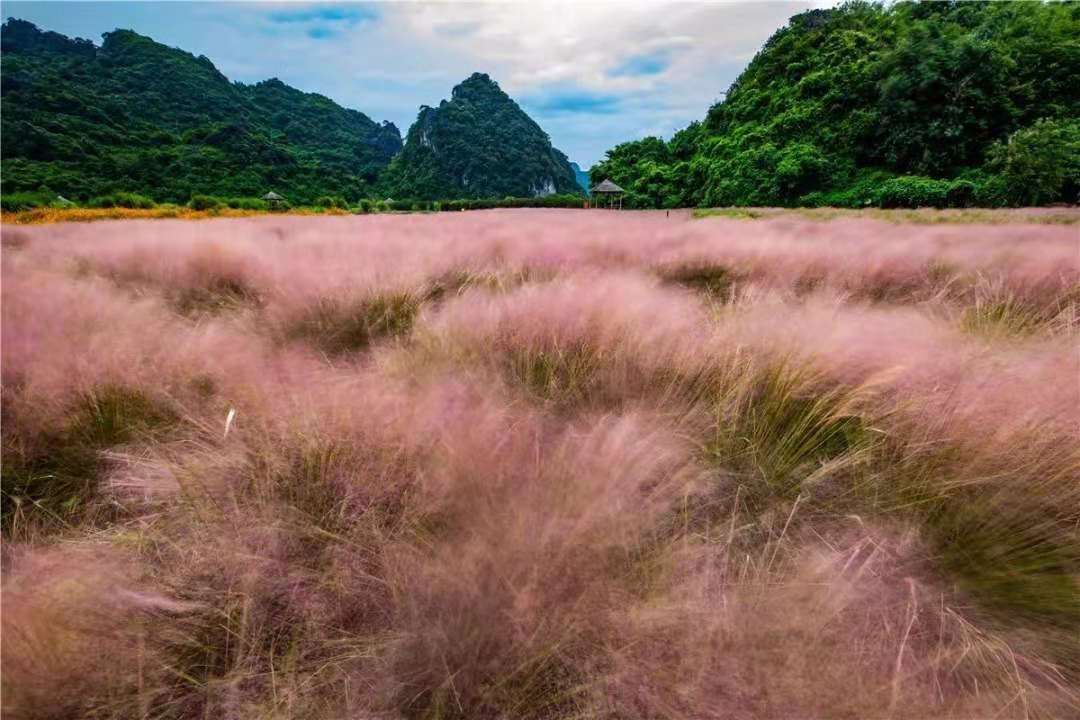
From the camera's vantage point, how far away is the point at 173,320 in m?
1.87

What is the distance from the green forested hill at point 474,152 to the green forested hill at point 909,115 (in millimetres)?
33686

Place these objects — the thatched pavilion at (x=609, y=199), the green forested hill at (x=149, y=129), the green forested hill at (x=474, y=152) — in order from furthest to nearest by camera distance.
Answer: the green forested hill at (x=474, y=152) → the thatched pavilion at (x=609, y=199) → the green forested hill at (x=149, y=129)

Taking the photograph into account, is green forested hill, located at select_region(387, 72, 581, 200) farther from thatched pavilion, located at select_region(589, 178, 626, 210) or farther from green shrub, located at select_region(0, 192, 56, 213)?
green shrub, located at select_region(0, 192, 56, 213)

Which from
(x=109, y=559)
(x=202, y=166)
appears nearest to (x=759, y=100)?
(x=202, y=166)

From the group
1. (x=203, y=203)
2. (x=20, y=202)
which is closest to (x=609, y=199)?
(x=203, y=203)

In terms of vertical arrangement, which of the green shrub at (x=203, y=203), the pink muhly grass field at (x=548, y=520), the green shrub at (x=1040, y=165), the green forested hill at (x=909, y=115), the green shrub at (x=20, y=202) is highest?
the green forested hill at (x=909, y=115)

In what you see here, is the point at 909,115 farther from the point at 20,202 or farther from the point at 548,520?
the point at 20,202

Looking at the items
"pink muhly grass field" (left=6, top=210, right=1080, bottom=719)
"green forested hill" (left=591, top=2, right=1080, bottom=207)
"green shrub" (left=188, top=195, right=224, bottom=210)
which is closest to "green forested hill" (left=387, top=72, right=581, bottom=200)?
"green forested hill" (left=591, top=2, right=1080, bottom=207)

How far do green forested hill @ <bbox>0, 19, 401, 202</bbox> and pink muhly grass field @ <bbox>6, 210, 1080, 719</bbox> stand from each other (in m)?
27.2

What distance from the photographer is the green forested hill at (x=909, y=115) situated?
20.3 m

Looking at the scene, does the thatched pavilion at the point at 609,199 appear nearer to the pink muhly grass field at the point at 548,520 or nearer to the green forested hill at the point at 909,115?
the green forested hill at the point at 909,115

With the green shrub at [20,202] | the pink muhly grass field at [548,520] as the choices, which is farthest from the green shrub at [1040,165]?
the green shrub at [20,202]

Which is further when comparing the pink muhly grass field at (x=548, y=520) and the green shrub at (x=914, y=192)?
the green shrub at (x=914, y=192)

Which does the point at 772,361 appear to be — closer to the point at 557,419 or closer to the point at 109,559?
the point at 557,419
